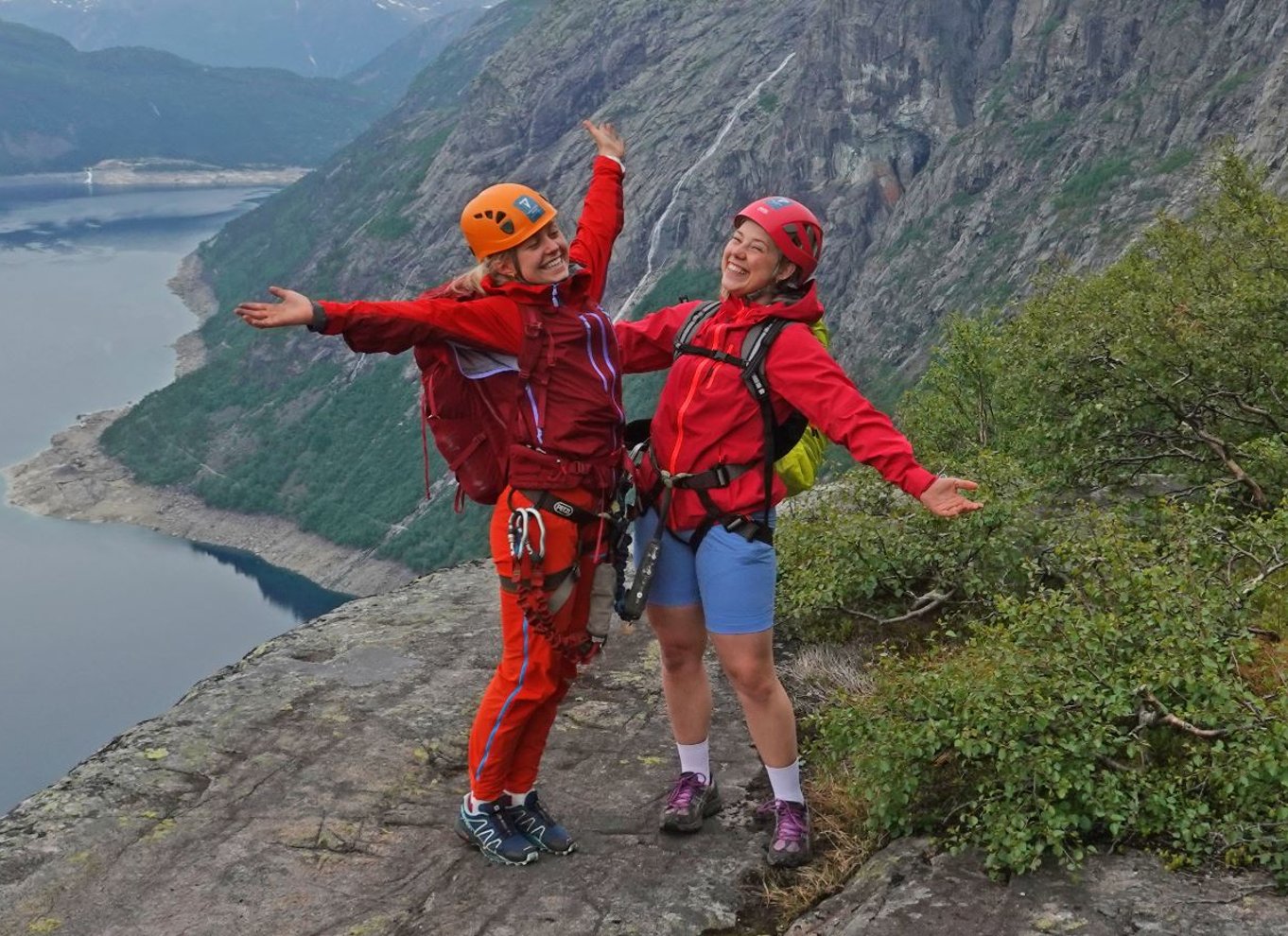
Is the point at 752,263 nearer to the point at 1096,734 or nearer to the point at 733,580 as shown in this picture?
the point at 733,580

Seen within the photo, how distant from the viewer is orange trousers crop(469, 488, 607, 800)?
20.3 feet

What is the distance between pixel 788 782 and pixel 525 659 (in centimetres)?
150

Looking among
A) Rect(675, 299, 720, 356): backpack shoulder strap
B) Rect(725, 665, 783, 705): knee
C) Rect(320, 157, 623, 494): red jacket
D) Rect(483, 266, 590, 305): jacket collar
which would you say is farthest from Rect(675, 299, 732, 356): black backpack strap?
Rect(725, 665, 783, 705): knee

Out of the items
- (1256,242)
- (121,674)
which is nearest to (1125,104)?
(121,674)

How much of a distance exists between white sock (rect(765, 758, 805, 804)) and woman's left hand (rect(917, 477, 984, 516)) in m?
1.71

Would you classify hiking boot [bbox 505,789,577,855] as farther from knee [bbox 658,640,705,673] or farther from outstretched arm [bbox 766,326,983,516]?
outstretched arm [bbox 766,326,983,516]

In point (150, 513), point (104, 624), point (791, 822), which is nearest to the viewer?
point (791, 822)

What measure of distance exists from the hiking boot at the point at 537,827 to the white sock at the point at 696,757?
0.77 meters

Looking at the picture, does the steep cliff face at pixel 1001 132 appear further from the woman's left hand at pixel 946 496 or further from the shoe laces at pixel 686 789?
the woman's left hand at pixel 946 496

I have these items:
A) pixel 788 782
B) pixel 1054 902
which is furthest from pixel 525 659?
pixel 1054 902

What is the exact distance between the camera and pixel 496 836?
666 cm

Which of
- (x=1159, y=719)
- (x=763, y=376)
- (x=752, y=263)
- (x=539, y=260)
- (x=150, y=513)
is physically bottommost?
(x=1159, y=719)

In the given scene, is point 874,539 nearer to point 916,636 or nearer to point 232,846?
point 916,636

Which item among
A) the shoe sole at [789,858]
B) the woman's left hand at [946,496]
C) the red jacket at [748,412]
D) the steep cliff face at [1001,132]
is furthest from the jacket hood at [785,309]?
the steep cliff face at [1001,132]
